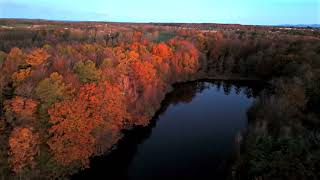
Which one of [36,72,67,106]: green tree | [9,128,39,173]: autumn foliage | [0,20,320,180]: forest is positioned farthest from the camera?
[36,72,67,106]: green tree

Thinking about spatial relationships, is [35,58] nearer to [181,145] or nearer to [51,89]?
[51,89]

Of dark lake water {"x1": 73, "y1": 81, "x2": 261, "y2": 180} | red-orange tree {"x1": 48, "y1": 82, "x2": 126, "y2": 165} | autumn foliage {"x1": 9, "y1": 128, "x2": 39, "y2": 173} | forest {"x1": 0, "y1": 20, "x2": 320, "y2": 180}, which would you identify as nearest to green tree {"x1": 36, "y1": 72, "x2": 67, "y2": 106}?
forest {"x1": 0, "y1": 20, "x2": 320, "y2": 180}

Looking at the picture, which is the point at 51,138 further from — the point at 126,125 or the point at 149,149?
the point at 126,125

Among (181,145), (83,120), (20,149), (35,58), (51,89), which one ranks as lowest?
(181,145)

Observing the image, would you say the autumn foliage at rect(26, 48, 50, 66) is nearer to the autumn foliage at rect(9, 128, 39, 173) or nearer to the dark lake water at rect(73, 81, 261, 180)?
the autumn foliage at rect(9, 128, 39, 173)

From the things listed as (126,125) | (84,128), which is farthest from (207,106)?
(84,128)

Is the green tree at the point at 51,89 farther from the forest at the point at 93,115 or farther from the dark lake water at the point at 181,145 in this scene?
the dark lake water at the point at 181,145

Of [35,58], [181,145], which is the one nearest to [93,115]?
[35,58]

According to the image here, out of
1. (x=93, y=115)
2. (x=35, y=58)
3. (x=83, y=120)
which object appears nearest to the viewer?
(x=83, y=120)
